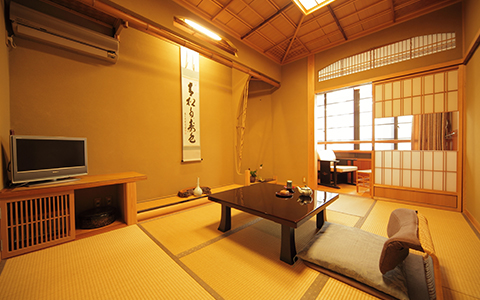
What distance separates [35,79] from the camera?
2.18 m

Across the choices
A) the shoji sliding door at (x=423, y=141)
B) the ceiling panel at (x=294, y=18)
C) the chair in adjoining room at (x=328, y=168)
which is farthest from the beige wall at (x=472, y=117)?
the chair in adjoining room at (x=328, y=168)

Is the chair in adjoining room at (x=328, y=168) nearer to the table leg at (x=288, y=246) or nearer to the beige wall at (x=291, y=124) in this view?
the beige wall at (x=291, y=124)

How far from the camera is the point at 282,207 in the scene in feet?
6.08

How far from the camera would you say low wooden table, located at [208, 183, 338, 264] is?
1.58 meters

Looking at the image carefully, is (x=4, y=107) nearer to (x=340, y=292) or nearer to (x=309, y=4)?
(x=340, y=292)

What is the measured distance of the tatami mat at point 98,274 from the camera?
126 centimetres

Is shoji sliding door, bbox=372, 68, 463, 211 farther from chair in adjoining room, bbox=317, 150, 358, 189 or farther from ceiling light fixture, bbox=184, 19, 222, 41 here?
ceiling light fixture, bbox=184, 19, 222, 41

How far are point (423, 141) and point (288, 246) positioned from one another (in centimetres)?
360

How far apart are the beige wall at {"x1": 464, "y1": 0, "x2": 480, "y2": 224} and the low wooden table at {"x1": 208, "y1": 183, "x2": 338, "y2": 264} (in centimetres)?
196

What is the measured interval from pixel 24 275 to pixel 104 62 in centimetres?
259

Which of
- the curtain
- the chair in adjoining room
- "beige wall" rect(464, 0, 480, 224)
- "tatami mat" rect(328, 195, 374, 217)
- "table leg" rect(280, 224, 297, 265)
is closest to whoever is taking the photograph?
"table leg" rect(280, 224, 297, 265)

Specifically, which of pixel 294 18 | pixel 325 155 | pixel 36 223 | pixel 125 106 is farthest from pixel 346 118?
pixel 36 223

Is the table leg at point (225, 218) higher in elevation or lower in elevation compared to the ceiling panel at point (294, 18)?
lower

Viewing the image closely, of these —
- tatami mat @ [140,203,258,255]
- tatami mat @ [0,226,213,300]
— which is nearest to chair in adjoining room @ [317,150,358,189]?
tatami mat @ [140,203,258,255]
